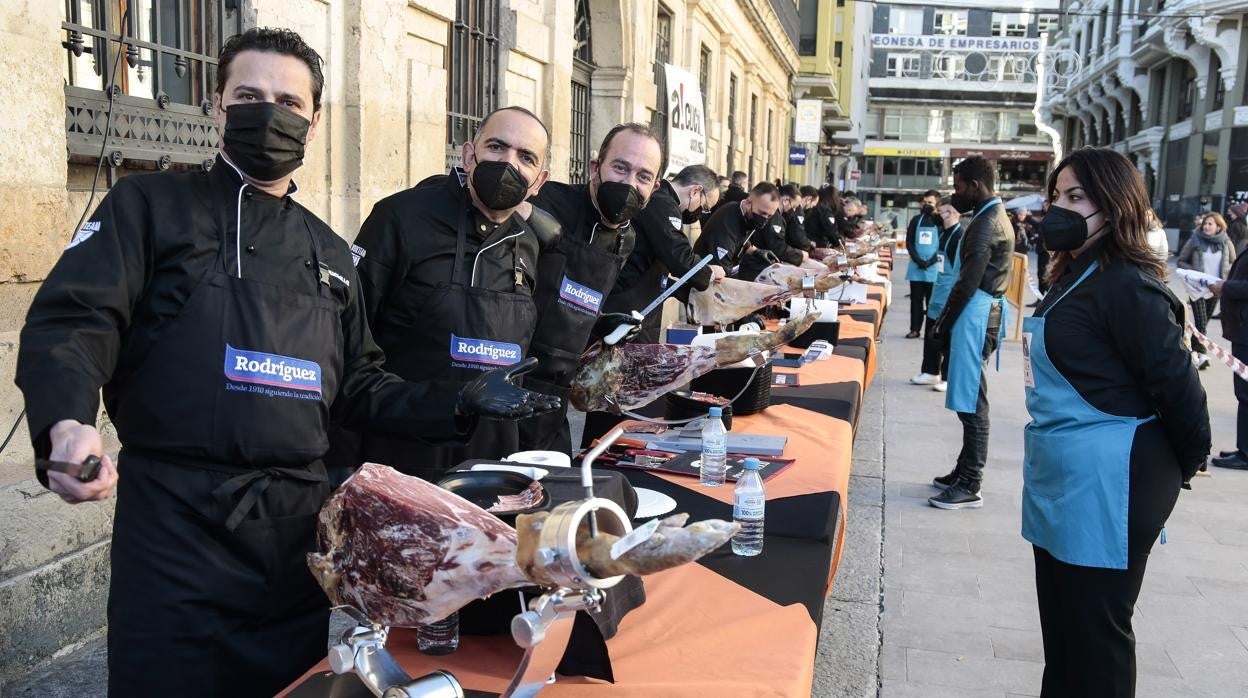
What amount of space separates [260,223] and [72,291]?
0.39 meters

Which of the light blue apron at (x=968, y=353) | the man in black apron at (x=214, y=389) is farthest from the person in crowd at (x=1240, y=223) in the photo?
the man in black apron at (x=214, y=389)

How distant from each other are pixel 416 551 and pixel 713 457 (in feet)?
6.10

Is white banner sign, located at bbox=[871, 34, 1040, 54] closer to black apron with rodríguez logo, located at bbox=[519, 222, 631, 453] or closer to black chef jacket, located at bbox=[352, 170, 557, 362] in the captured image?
black apron with rodríguez logo, located at bbox=[519, 222, 631, 453]

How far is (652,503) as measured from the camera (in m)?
2.87

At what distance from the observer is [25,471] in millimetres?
3529

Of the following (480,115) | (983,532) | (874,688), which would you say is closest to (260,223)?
(874,688)

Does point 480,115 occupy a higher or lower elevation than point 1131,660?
higher

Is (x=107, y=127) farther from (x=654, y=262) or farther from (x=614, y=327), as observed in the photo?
(x=654, y=262)

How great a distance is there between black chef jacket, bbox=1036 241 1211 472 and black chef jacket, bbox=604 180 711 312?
227cm

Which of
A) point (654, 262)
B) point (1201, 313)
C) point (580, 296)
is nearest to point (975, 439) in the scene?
point (654, 262)

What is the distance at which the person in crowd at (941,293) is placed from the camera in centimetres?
892

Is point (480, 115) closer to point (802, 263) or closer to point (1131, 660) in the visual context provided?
point (802, 263)

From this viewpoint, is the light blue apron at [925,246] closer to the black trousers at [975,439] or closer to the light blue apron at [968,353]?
the light blue apron at [968,353]

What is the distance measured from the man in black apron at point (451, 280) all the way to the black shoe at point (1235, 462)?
609 cm
